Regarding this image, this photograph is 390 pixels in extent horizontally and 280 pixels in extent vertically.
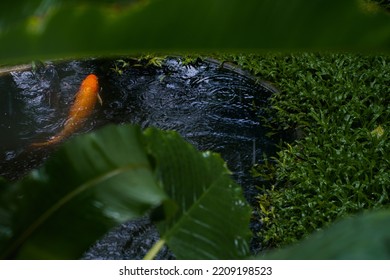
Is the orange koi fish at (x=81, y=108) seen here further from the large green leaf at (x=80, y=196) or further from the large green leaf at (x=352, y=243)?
the large green leaf at (x=352, y=243)

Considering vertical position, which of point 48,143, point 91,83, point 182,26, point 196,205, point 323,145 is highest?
point 182,26

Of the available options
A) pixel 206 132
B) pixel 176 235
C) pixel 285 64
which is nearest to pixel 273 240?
pixel 206 132

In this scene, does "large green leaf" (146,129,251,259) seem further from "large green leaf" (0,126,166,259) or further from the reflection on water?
the reflection on water

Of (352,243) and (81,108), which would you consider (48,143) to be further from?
(352,243)

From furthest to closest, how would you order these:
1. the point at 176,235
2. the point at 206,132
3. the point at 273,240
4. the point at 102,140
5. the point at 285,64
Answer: the point at 285,64
the point at 206,132
the point at 273,240
the point at 176,235
the point at 102,140

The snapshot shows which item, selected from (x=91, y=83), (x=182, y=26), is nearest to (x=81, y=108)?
(x=91, y=83)

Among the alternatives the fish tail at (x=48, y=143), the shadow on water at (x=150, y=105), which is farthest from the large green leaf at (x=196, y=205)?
the fish tail at (x=48, y=143)

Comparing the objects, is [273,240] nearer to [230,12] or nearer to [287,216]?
[287,216]
